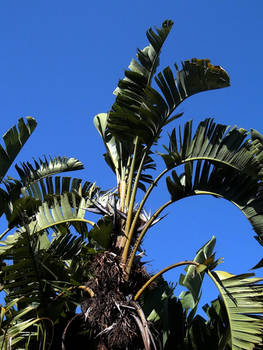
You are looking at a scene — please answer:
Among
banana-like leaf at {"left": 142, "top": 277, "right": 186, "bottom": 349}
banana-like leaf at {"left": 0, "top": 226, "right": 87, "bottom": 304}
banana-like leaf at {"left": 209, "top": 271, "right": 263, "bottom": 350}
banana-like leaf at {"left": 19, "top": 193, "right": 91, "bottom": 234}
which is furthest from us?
banana-like leaf at {"left": 19, "top": 193, "right": 91, "bottom": 234}

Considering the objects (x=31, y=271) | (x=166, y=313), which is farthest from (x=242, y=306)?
(x=31, y=271)

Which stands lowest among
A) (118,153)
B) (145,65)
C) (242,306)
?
(242,306)

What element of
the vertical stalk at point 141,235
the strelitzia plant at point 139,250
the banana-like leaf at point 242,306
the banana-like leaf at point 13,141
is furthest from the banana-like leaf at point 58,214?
the banana-like leaf at point 242,306

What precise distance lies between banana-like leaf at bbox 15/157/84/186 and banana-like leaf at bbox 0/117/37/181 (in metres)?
0.29

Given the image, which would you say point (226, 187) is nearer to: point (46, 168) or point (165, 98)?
point (165, 98)

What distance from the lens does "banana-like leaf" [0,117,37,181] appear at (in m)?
8.46

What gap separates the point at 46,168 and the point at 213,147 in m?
3.61

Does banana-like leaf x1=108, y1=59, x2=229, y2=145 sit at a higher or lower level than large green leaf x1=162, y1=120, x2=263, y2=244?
higher

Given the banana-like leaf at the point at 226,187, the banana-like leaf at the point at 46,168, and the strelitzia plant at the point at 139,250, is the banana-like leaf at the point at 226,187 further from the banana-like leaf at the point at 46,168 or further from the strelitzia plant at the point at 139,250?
the banana-like leaf at the point at 46,168

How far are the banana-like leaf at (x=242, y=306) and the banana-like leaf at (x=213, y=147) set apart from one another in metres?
1.40

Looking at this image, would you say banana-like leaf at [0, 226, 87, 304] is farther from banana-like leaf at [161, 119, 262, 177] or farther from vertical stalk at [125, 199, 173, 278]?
banana-like leaf at [161, 119, 262, 177]

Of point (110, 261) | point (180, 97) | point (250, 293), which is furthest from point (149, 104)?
point (250, 293)

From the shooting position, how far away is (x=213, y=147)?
21.2 feet

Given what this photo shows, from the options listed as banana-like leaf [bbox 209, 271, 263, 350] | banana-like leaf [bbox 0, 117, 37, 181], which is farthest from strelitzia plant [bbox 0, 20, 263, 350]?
banana-like leaf [bbox 0, 117, 37, 181]
